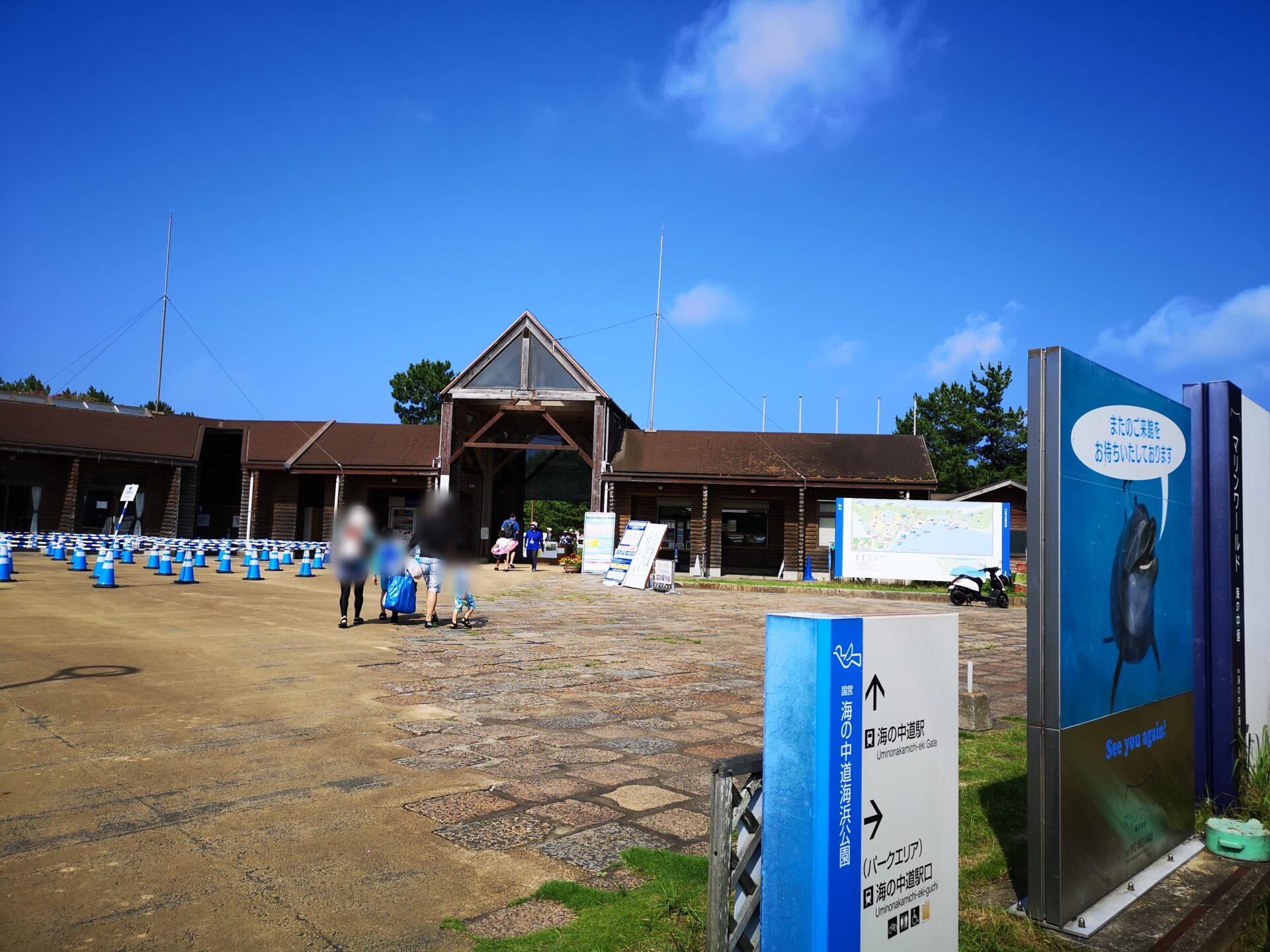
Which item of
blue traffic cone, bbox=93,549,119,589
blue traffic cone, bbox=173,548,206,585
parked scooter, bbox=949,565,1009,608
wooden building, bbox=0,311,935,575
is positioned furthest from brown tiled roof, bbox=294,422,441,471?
parked scooter, bbox=949,565,1009,608

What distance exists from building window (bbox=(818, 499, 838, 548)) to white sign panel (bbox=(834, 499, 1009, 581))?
356 cm

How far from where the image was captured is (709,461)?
28.8 meters

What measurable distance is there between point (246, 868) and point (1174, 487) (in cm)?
464

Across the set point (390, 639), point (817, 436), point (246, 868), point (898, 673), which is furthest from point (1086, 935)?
point (817, 436)

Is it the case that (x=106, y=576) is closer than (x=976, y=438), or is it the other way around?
(x=106, y=576)

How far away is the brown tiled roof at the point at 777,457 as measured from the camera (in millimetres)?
27469

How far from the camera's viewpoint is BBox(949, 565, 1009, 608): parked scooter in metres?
19.4

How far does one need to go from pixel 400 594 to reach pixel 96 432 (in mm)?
23526

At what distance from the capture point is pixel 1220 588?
462 centimetres

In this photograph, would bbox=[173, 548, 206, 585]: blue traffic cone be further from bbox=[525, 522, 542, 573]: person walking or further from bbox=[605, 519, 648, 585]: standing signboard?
bbox=[525, 522, 542, 573]: person walking

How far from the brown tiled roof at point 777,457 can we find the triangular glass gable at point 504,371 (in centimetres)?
450

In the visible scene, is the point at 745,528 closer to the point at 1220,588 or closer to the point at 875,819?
the point at 1220,588

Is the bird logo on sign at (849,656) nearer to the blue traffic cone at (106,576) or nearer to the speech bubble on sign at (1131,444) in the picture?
the speech bubble on sign at (1131,444)

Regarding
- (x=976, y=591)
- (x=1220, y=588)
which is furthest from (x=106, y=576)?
(x=976, y=591)
